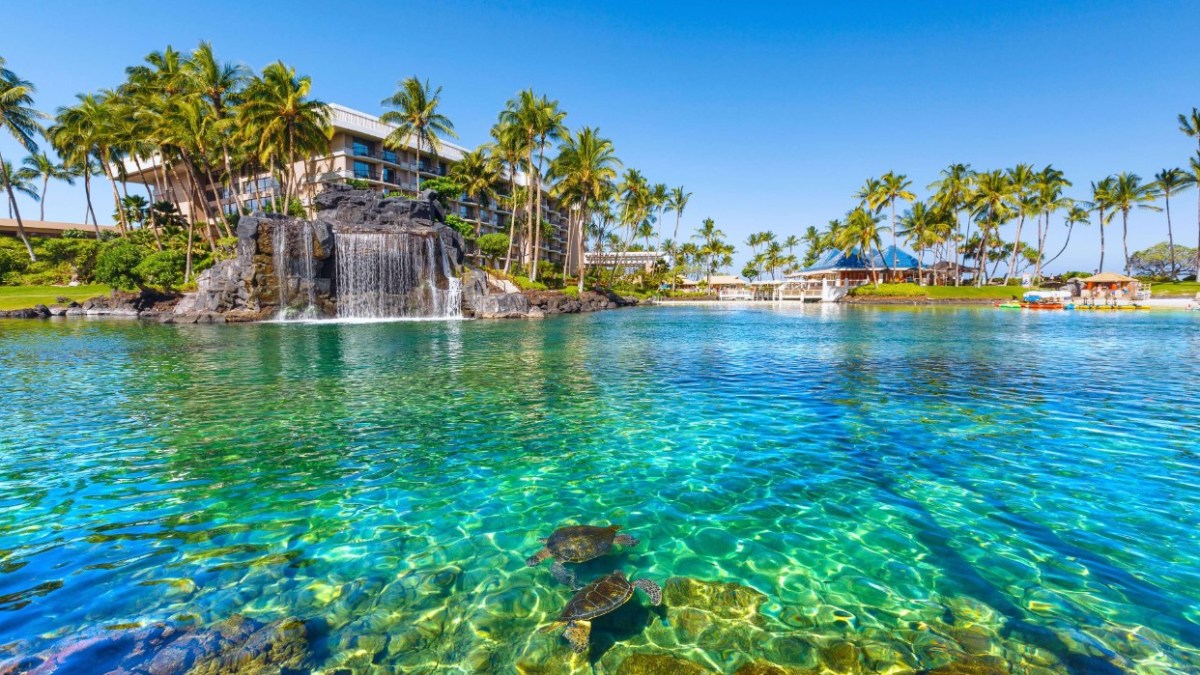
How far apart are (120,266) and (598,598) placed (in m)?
54.8

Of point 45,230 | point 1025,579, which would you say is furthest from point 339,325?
point 45,230

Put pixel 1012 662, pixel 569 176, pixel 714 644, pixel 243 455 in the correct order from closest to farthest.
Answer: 1. pixel 1012 662
2. pixel 714 644
3. pixel 243 455
4. pixel 569 176

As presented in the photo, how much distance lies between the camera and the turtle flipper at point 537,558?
4570mm

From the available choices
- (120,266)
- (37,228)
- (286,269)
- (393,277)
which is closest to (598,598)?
(286,269)

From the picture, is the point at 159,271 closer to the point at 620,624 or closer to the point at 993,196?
the point at 620,624

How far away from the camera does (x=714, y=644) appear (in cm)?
358

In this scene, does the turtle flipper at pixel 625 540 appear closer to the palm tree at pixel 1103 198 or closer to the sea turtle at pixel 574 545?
the sea turtle at pixel 574 545

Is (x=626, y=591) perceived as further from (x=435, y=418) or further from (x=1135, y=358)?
(x=1135, y=358)

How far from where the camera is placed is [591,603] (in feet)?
12.3

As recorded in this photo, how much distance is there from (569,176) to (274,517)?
50.2m

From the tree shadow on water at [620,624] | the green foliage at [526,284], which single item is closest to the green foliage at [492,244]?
the green foliage at [526,284]

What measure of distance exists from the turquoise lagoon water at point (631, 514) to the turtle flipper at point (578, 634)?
0.09 metres

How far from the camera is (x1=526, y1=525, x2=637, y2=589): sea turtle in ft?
14.5

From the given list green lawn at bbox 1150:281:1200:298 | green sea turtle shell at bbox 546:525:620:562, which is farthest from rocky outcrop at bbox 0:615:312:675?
green lawn at bbox 1150:281:1200:298
